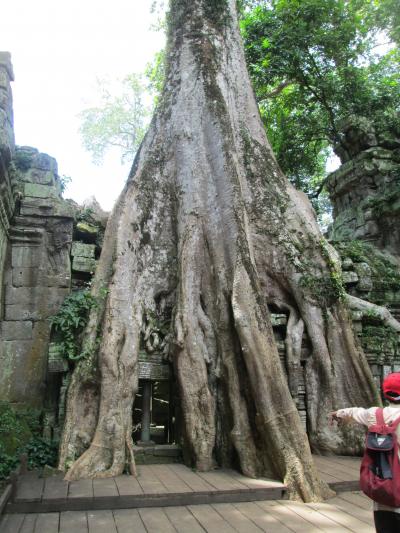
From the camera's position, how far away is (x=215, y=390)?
3.73 m

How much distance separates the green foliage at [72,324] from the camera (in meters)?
3.87

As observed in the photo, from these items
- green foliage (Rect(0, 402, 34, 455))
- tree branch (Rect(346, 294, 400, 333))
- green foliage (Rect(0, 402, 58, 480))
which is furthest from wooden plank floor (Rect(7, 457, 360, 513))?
tree branch (Rect(346, 294, 400, 333))

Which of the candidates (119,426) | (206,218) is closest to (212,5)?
(206,218)

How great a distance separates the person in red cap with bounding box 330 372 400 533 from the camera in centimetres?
185

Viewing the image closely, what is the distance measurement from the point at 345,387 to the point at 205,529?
2238 mm

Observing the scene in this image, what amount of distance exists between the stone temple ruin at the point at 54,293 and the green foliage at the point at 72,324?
0.08 meters

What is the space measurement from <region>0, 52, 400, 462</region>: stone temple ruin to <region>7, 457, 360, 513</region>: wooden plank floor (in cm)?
70

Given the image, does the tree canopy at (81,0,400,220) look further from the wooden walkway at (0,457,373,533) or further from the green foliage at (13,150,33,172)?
the wooden walkway at (0,457,373,533)

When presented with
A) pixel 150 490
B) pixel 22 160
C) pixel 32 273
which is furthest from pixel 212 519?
pixel 22 160

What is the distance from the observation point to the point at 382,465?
1.84m

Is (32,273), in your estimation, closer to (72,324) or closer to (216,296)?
(72,324)

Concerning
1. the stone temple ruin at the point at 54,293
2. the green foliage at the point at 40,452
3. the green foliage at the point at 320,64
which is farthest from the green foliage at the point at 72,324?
the green foliage at the point at 320,64

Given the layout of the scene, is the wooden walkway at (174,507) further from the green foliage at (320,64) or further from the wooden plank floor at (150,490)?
the green foliage at (320,64)

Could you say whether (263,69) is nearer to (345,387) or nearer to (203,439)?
(345,387)
